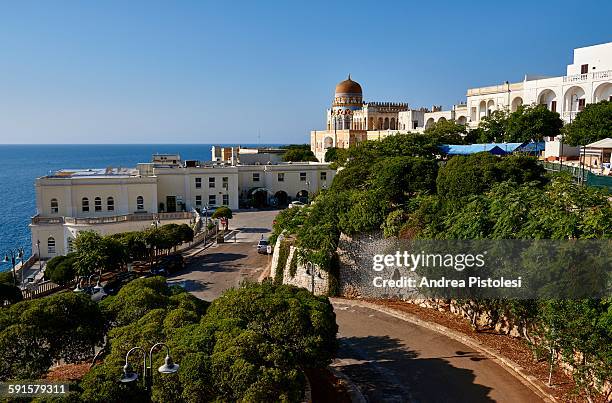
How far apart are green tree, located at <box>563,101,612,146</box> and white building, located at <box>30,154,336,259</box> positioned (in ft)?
83.6

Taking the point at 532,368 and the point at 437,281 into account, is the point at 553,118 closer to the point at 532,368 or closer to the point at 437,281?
the point at 437,281

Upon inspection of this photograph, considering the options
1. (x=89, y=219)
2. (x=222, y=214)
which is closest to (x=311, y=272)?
(x=222, y=214)

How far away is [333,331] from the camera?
1525 cm

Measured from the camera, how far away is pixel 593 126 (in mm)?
32469

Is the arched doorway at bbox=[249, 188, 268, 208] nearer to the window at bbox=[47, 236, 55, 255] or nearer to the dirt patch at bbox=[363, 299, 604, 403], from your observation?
the window at bbox=[47, 236, 55, 255]

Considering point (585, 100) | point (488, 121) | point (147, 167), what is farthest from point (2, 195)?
point (585, 100)

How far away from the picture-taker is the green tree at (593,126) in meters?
32.0

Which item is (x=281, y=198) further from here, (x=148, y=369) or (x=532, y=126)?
(x=148, y=369)

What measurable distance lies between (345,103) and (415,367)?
2600 inches

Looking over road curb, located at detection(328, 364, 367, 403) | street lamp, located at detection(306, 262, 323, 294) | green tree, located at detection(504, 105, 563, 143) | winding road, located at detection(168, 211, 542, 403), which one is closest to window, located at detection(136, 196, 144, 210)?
winding road, located at detection(168, 211, 542, 403)

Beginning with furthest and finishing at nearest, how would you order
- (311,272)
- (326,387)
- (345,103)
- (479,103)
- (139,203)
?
1. (345,103)
2. (479,103)
3. (139,203)
4. (311,272)
5. (326,387)

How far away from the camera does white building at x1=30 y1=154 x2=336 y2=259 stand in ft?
123

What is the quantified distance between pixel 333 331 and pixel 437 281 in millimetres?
7860

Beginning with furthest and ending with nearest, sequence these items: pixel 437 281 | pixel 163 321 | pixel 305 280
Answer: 1. pixel 305 280
2. pixel 437 281
3. pixel 163 321
